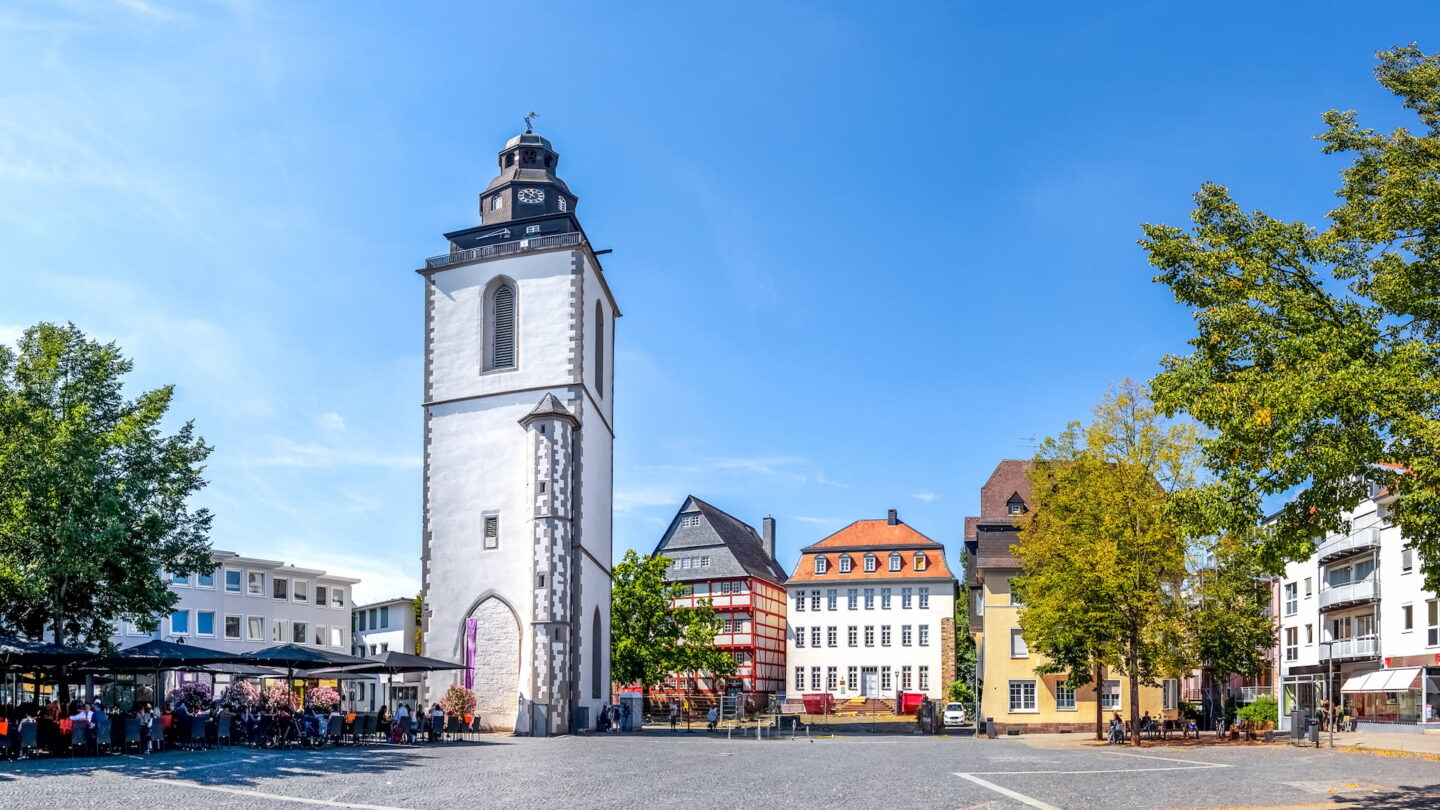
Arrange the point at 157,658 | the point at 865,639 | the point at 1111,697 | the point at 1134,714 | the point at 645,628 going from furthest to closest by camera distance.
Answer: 1. the point at 865,639
2. the point at 645,628
3. the point at 1111,697
4. the point at 1134,714
5. the point at 157,658

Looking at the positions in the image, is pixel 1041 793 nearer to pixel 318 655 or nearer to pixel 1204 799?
pixel 1204 799

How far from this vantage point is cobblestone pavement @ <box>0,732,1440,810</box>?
58.9 feet

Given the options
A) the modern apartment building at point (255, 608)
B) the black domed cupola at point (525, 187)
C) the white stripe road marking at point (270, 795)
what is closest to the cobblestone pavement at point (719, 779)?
the white stripe road marking at point (270, 795)

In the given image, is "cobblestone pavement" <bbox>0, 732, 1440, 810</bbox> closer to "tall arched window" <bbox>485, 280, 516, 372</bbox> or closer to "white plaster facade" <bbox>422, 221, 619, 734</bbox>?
"white plaster facade" <bbox>422, 221, 619, 734</bbox>

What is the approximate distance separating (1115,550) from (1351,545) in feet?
60.9

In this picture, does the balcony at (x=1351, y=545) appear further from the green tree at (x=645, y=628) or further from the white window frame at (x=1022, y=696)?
the green tree at (x=645, y=628)

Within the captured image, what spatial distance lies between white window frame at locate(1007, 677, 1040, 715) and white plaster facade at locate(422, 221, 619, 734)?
54.8 ft

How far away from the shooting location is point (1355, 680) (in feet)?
158

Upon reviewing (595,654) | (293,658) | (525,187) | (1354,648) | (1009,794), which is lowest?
(595,654)

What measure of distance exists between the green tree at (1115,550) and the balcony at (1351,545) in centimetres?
1285

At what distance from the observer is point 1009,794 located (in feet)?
62.7

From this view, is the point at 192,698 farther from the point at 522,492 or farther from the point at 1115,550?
the point at 1115,550

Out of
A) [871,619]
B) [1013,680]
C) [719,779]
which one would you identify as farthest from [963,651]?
[719,779]

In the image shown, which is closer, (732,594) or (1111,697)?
(1111,697)
